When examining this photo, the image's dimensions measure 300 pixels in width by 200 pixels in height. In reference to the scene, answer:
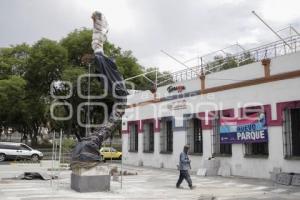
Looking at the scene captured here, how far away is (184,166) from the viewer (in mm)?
15758

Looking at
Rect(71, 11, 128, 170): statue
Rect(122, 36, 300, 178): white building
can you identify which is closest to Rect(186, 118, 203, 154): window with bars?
Rect(122, 36, 300, 178): white building

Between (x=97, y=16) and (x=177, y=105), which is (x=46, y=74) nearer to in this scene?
(x=177, y=105)

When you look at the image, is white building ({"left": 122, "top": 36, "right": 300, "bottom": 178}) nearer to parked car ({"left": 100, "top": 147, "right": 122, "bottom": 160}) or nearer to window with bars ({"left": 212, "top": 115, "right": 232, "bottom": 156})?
window with bars ({"left": 212, "top": 115, "right": 232, "bottom": 156})

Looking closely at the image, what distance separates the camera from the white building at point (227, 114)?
1831 centimetres

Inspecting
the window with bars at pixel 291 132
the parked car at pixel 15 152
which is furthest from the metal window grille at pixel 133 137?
the window with bars at pixel 291 132

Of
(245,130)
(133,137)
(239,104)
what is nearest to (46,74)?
(133,137)

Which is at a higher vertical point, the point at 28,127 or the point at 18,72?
the point at 18,72

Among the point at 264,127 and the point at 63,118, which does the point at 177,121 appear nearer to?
the point at 264,127

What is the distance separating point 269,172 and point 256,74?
447 centimetres

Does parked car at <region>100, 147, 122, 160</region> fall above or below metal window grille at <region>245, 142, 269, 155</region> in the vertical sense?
below

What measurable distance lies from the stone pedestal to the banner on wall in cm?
779

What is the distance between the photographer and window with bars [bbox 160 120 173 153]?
26.8 m

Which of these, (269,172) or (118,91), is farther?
(269,172)

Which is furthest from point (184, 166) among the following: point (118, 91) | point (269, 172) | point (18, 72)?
point (18, 72)
